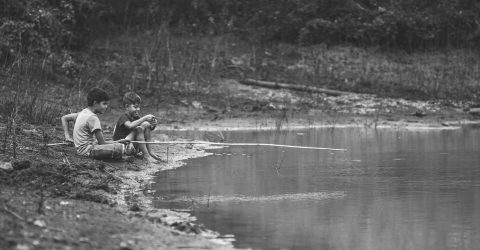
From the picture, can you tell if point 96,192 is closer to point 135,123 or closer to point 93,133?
point 93,133

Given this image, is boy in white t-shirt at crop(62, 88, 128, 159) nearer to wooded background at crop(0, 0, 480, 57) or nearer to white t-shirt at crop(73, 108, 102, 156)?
white t-shirt at crop(73, 108, 102, 156)

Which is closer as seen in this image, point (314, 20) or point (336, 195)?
point (336, 195)

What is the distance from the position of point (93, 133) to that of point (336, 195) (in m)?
3.65

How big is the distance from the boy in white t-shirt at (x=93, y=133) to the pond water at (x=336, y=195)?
2.65ft

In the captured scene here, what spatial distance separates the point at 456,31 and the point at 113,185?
19.8 metres

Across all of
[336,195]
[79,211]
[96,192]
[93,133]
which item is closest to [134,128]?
[93,133]

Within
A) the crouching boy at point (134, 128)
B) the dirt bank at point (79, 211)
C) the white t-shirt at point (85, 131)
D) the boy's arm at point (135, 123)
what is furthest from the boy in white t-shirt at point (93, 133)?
the crouching boy at point (134, 128)

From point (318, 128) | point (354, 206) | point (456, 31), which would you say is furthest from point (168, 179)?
point (456, 31)

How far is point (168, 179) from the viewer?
→ 10.8 meters

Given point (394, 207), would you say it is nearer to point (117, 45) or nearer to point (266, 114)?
point (266, 114)

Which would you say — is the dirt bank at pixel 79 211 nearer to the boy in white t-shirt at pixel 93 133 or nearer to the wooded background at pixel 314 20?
the boy in white t-shirt at pixel 93 133

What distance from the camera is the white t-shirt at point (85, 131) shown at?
11578mm

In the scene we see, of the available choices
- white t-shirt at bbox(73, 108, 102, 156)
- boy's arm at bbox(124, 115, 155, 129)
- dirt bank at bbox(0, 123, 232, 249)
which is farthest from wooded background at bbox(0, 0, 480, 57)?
dirt bank at bbox(0, 123, 232, 249)

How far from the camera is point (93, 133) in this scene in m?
11.7
